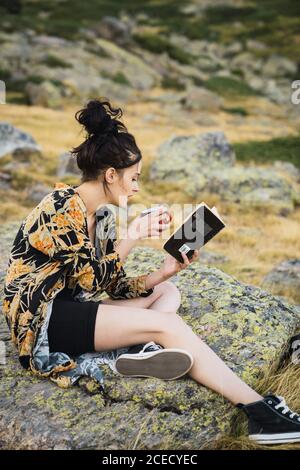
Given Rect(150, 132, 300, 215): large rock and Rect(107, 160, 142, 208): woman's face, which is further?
Rect(150, 132, 300, 215): large rock

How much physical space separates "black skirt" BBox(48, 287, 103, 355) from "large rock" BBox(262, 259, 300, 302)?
3813mm

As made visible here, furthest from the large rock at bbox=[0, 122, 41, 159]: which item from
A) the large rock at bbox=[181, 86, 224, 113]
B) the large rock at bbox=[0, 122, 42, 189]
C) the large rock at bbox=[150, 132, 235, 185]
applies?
the large rock at bbox=[181, 86, 224, 113]

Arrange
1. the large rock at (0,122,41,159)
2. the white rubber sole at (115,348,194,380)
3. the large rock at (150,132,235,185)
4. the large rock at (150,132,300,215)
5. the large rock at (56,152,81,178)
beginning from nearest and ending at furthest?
1. the white rubber sole at (115,348,194,380)
2. the large rock at (150,132,300,215)
3. the large rock at (56,152,81,178)
4. the large rock at (150,132,235,185)
5. the large rock at (0,122,41,159)

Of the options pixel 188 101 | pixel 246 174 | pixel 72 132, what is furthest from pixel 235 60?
pixel 246 174

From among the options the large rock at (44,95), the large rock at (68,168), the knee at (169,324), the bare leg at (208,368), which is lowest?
the bare leg at (208,368)

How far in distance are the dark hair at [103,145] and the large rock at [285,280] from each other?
3748 millimetres

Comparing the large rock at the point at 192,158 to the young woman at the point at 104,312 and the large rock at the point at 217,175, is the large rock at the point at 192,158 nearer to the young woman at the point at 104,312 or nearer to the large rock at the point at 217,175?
the large rock at the point at 217,175

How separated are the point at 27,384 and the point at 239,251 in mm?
6070

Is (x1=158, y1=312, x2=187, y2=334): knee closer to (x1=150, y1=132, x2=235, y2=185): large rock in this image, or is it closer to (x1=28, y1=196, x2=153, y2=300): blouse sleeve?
(x1=28, y1=196, x2=153, y2=300): blouse sleeve

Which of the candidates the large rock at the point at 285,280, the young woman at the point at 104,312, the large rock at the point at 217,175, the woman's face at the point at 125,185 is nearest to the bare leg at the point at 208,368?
the young woman at the point at 104,312

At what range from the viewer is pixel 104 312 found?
3.26m

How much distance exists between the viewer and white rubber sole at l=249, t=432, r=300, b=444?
305cm

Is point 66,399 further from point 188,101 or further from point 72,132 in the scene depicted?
point 188,101

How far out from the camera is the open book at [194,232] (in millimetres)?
3406
